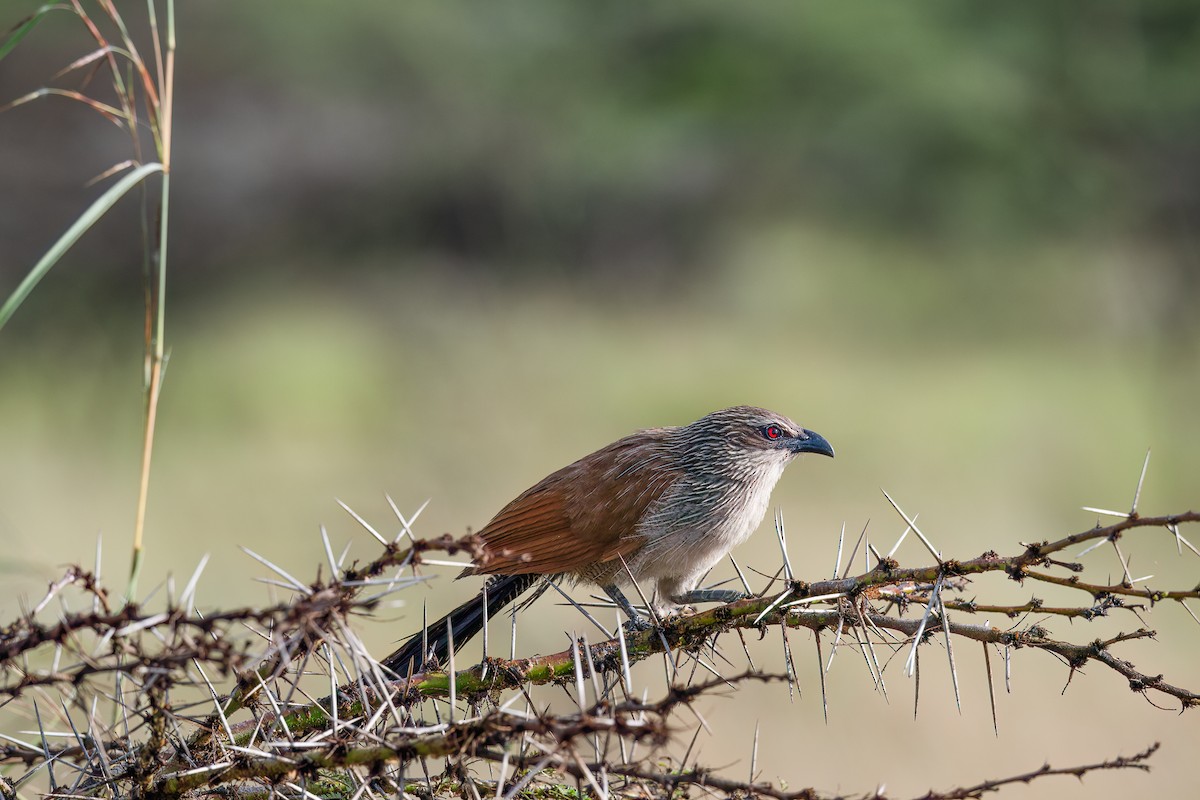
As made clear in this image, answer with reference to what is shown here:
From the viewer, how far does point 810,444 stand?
2.74 metres

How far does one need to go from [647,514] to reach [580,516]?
0.60 ft

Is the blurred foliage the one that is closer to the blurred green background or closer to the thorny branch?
the blurred green background

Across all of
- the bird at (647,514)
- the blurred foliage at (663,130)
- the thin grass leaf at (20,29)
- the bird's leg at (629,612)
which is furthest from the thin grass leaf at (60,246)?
the blurred foliage at (663,130)

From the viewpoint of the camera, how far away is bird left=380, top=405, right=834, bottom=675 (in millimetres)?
2344

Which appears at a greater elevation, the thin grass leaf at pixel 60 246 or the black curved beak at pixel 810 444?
the black curved beak at pixel 810 444

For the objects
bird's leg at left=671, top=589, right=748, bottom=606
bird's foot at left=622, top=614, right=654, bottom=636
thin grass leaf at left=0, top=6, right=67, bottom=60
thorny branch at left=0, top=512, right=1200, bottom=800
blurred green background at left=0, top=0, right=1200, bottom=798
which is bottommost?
thorny branch at left=0, top=512, right=1200, bottom=800

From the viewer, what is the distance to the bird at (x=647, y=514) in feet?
7.69

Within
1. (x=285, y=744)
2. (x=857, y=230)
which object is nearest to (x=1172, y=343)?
(x=857, y=230)

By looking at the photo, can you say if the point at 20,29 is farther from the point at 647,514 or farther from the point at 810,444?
the point at 810,444

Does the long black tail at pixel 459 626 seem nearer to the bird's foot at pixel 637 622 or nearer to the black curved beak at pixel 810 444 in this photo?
the bird's foot at pixel 637 622

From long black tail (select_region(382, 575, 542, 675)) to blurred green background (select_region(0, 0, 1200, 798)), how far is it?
3517 millimetres

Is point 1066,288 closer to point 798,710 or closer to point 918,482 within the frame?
point 918,482

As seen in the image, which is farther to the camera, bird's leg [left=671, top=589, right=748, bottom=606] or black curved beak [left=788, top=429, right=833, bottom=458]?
black curved beak [left=788, top=429, right=833, bottom=458]

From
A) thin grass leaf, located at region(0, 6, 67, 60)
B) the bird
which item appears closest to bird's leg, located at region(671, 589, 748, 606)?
the bird
